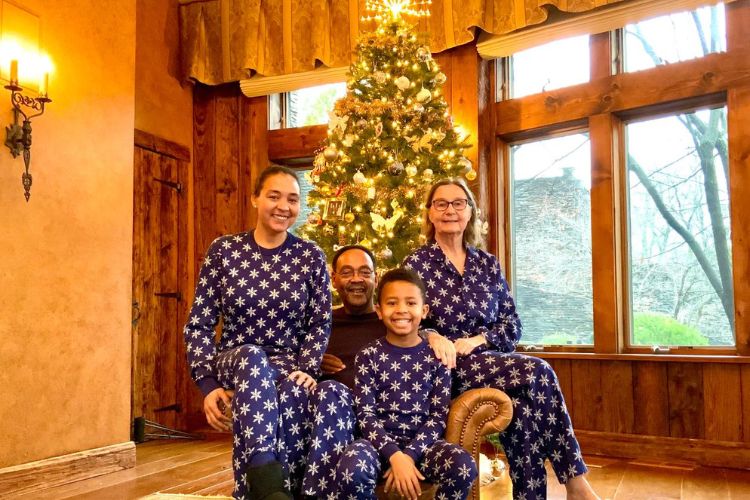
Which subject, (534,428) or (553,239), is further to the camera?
(553,239)

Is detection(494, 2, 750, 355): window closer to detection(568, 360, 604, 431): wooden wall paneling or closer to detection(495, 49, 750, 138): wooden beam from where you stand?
detection(495, 49, 750, 138): wooden beam

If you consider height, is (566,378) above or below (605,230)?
below

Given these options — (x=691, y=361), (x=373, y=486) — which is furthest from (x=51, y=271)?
(x=691, y=361)

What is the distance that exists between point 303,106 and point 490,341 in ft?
12.0

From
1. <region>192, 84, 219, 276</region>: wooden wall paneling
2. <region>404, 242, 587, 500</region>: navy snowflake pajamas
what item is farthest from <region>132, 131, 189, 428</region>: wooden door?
<region>404, 242, 587, 500</region>: navy snowflake pajamas

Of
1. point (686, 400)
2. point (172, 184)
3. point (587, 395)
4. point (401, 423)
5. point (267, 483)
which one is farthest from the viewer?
point (172, 184)

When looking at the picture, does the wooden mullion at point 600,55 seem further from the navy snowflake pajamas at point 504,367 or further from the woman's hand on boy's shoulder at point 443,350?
the woman's hand on boy's shoulder at point 443,350

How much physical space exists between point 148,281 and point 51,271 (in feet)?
5.00

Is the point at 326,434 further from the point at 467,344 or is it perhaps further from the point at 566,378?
the point at 566,378

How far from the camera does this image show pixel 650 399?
4.37 meters

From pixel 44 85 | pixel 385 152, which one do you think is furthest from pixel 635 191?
pixel 44 85

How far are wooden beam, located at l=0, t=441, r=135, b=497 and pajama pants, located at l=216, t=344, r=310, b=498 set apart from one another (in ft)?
5.87

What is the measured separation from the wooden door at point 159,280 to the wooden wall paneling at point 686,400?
3480 mm

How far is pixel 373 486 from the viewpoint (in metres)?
2.20
